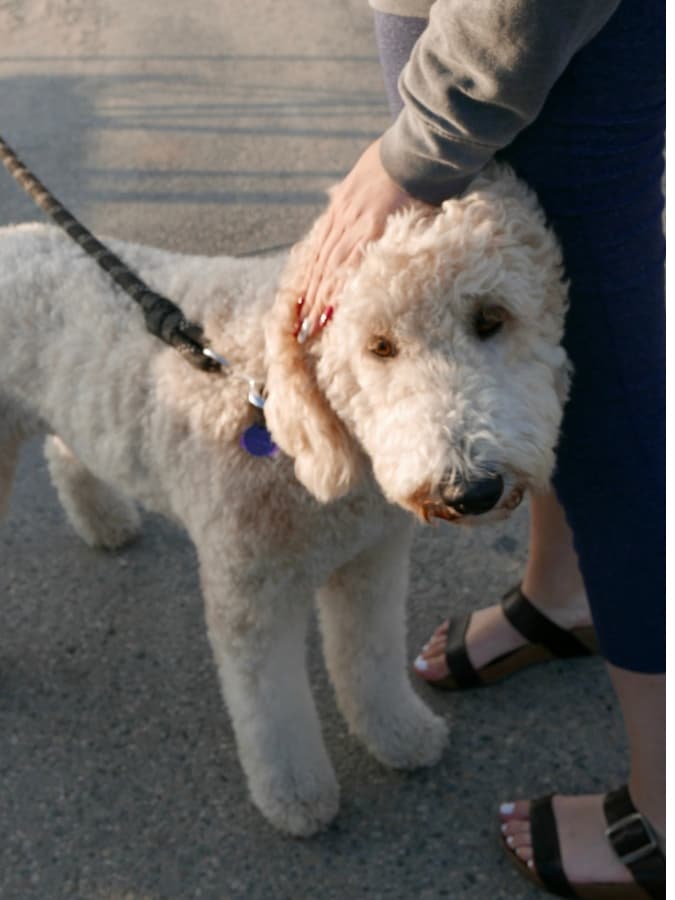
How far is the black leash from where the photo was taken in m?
2.01

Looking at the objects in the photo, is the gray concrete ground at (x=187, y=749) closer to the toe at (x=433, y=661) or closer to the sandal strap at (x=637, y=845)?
→ the toe at (x=433, y=661)

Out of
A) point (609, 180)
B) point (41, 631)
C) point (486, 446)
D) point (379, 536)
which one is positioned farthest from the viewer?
point (41, 631)

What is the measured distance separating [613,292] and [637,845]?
1.06 metres

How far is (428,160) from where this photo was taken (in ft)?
4.95

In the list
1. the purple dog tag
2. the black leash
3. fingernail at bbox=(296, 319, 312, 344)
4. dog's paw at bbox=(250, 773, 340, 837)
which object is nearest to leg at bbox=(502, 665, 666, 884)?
dog's paw at bbox=(250, 773, 340, 837)

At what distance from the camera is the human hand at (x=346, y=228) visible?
5.18 ft

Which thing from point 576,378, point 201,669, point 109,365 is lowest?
point 201,669

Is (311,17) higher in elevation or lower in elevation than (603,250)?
lower

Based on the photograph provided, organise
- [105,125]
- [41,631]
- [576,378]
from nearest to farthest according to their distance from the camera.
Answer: [576,378]
[41,631]
[105,125]

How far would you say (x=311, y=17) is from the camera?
6180 mm

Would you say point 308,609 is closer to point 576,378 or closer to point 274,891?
point 274,891

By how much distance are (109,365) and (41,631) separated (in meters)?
1.02

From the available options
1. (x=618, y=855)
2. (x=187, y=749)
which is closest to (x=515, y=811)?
(x=618, y=855)

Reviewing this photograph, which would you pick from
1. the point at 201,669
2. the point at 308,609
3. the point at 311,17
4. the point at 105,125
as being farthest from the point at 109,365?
the point at 311,17
